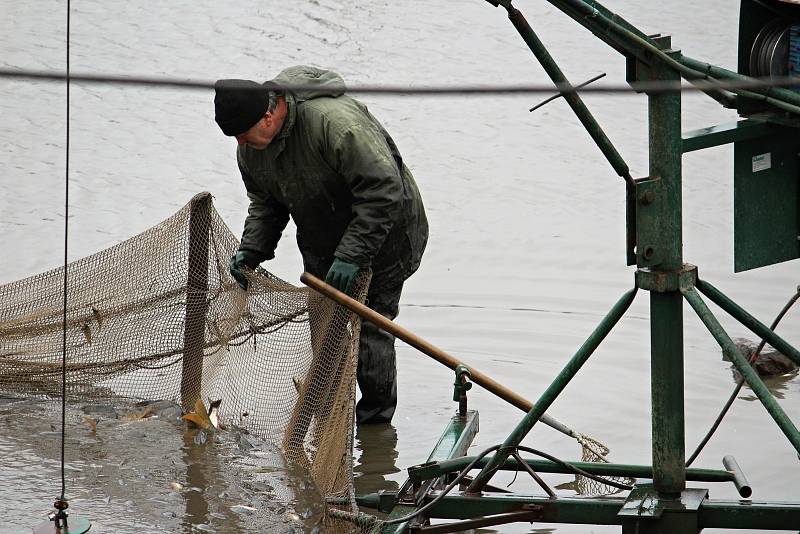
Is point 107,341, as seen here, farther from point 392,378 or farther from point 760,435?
point 760,435

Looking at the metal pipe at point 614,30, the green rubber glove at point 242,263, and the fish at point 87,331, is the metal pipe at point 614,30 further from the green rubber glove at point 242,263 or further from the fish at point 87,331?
the fish at point 87,331

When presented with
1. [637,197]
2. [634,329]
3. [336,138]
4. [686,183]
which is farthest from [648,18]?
[637,197]

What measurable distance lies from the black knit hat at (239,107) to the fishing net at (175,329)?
75cm

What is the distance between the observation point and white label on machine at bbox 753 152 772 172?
15.3 ft

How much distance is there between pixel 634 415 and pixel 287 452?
2040 mm

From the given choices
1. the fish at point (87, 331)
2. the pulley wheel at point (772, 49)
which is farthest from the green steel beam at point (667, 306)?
the fish at point (87, 331)

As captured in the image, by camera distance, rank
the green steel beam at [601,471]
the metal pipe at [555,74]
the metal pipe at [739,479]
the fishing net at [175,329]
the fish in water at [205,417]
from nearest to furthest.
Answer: the metal pipe at [555,74] < the metal pipe at [739,479] < the green steel beam at [601,471] < the fishing net at [175,329] < the fish in water at [205,417]

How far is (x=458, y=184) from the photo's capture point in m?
10.5

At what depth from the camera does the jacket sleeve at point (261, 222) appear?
6.29 metres

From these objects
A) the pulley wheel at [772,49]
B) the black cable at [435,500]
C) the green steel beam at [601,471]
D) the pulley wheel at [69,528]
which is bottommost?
the pulley wheel at [69,528]

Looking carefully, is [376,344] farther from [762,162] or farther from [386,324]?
[762,162]

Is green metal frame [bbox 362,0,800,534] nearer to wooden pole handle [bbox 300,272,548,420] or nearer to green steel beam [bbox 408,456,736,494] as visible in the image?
green steel beam [bbox 408,456,736,494]

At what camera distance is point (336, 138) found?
576cm

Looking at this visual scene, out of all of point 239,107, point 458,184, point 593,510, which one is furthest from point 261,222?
point 458,184
